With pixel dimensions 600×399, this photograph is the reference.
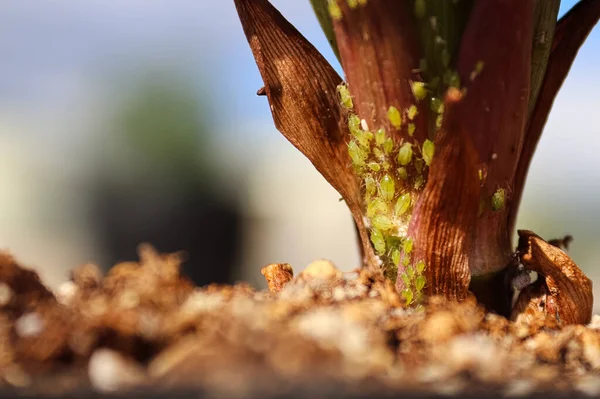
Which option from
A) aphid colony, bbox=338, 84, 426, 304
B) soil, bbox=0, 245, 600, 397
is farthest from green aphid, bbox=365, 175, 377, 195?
soil, bbox=0, 245, 600, 397

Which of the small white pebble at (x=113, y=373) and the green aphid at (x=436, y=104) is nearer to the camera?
the small white pebble at (x=113, y=373)

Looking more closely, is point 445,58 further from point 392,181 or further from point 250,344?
point 250,344

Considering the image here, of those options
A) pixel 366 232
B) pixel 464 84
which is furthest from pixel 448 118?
pixel 366 232

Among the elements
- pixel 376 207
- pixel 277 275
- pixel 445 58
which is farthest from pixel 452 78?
pixel 277 275

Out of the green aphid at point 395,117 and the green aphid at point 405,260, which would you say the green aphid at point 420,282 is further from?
the green aphid at point 395,117

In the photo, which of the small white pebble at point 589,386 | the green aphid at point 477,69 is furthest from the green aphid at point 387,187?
the small white pebble at point 589,386

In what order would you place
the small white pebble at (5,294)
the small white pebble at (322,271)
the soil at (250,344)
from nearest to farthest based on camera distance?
the soil at (250,344) → the small white pebble at (5,294) → the small white pebble at (322,271)
